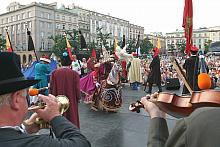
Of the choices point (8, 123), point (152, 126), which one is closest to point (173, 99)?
point (152, 126)

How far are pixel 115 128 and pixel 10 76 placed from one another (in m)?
4.89

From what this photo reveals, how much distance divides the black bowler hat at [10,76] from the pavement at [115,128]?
3746mm

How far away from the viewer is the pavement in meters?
5.02

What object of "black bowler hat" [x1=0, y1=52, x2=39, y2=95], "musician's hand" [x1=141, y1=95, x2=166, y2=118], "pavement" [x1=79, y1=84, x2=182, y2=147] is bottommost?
"pavement" [x1=79, y1=84, x2=182, y2=147]

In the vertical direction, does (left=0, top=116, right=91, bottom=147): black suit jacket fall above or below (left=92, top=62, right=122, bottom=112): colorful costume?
above

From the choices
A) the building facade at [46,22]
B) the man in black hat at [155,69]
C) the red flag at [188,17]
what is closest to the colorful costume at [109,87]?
the red flag at [188,17]

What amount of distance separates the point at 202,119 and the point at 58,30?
80.2 metres

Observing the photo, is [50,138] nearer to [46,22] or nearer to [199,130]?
[199,130]

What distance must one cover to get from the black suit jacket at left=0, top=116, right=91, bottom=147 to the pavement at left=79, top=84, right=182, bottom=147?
3.59m

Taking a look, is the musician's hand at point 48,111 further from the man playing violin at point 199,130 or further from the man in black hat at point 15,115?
the man playing violin at point 199,130

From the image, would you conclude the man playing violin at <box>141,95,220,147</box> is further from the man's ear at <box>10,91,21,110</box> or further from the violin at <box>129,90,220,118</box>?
the man's ear at <box>10,91,21,110</box>

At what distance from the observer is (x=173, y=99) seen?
1.71 m

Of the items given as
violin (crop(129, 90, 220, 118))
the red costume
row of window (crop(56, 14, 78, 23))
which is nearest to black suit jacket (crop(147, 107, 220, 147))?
violin (crop(129, 90, 220, 118))

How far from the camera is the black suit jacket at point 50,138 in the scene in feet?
3.96
